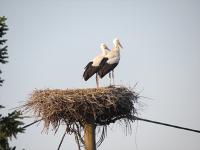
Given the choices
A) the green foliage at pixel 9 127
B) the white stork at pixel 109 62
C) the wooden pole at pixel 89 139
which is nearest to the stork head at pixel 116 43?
the white stork at pixel 109 62

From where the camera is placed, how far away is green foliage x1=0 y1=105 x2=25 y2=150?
5797 mm

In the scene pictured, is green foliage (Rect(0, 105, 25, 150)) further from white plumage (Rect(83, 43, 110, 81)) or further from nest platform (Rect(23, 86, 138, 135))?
white plumage (Rect(83, 43, 110, 81))

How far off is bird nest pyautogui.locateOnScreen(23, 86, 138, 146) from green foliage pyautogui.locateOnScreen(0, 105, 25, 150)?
3.11 m

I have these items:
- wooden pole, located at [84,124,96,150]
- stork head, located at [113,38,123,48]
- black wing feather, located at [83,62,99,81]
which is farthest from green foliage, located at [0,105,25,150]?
stork head, located at [113,38,123,48]

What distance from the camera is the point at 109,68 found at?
1211cm

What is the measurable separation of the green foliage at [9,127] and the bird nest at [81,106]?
3.11 metres

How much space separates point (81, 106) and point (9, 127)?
11.4 ft

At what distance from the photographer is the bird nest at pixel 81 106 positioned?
9.19m

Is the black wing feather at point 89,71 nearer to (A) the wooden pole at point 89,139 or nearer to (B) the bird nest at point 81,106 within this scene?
(B) the bird nest at point 81,106

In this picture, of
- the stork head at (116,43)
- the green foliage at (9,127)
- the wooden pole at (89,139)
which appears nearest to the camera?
the green foliage at (9,127)

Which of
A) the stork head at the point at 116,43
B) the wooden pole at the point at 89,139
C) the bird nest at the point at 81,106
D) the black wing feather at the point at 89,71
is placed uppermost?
the stork head at the point at 116,43

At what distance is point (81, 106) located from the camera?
9297mm

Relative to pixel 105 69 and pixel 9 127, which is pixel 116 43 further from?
pixel 9 127

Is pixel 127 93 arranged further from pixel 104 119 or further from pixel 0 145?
pixel 0 145
